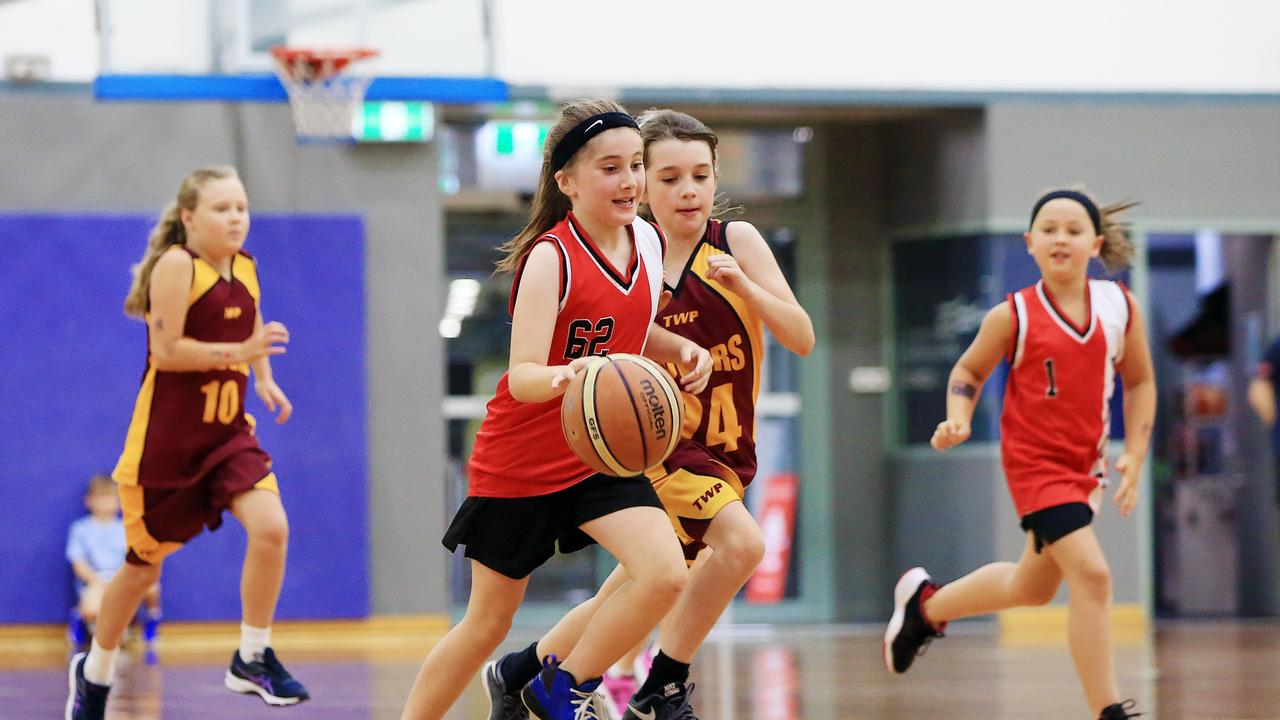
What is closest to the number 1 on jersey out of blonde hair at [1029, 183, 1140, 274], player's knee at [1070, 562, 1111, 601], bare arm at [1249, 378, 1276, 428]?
blonde hair at [1029, 183, 1140, 274]

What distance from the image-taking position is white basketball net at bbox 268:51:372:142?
9328 mm

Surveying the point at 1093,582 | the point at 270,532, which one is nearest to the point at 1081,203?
the point at 1093,582

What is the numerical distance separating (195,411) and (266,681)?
920 mm

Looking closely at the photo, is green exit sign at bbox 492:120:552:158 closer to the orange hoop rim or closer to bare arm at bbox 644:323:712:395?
the orange hoop rim

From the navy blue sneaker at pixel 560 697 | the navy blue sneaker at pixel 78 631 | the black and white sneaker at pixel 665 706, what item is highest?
the navy blue sneaker at pixel 560 697

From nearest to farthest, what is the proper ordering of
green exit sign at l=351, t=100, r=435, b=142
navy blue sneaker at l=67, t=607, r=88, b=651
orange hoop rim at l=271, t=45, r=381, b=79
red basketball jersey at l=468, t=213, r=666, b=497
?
red basketball jersey at l=468, t=213, r=666, b=497, orange hoop rim at l=271, t=45, r=381, b=79, navy blue sneaker at l=67, t=607, r=88, b=651, green exit sign at l=351, t=100, r=435, b=142

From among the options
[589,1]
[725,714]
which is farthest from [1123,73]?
[725,714]

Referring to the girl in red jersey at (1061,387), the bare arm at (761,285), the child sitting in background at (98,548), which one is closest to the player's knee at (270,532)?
the bare arm at (761,285)

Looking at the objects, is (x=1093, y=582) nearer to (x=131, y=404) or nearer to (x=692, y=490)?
(x=692, y=490)

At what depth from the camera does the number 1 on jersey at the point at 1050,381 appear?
5.45m

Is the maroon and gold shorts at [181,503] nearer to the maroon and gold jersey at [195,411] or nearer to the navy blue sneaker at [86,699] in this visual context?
the maroon and gold jersey at [195,411]

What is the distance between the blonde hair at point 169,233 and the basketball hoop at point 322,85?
11.5ft

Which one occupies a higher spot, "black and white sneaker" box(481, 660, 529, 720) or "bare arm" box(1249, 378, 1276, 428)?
"bare arm" box(1249, 378, 1276, 428)

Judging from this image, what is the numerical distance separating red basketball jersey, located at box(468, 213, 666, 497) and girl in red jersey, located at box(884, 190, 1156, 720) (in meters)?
1.35
